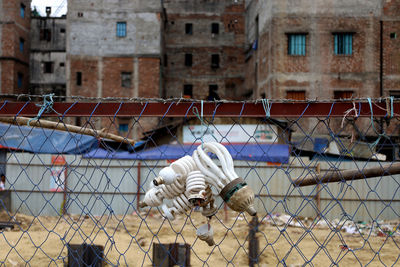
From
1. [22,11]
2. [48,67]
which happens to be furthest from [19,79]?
[22,11]

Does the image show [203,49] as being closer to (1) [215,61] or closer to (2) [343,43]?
(1) [215,61]

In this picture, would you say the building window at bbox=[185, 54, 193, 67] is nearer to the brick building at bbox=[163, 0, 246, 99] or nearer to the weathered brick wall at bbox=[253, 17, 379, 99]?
the brick building at bbox=[163, 0, 246, 99]

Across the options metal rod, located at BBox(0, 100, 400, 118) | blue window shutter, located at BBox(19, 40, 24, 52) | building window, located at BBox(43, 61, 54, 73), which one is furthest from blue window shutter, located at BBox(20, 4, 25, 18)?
metal rod, located at BBox(0, 100, 400, 118)

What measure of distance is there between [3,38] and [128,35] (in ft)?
33.8

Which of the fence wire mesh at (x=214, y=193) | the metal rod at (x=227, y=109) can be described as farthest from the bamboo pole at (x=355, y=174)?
the metal rod at (x=227, y=109)

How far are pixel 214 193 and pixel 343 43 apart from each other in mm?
20761

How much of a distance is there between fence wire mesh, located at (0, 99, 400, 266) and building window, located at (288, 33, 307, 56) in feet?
14.1

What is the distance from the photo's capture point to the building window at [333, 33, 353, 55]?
20.9m

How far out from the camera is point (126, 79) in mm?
25375

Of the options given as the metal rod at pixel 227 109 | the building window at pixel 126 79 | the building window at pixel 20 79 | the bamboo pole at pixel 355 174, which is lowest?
the bamboo pole at pixel 355 174

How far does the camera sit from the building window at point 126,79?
82.9 feet

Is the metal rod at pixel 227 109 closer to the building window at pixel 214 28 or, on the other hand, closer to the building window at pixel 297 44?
the building window at pixel 297 44

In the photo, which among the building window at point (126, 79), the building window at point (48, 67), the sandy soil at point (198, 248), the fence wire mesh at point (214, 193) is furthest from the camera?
the building window at point (48, 67)

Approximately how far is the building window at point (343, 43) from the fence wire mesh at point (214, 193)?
475cm
